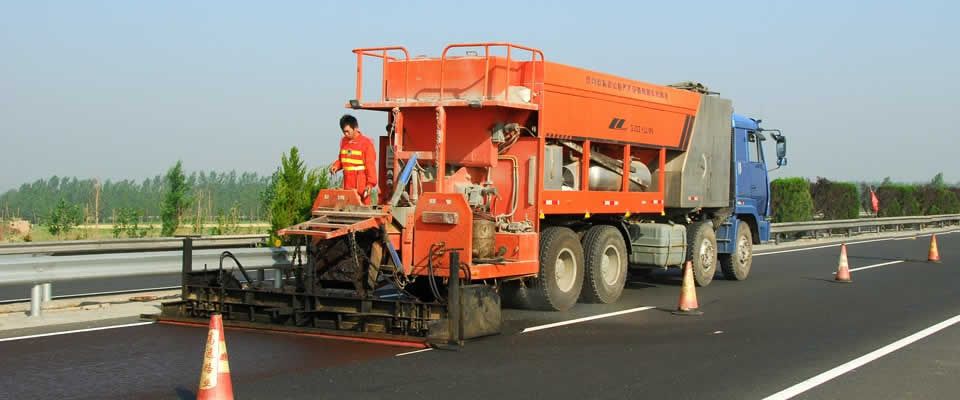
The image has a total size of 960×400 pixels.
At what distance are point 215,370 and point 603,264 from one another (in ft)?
27.7

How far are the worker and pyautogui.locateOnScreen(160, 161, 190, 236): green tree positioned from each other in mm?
22307

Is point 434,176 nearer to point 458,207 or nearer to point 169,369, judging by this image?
point 458,207

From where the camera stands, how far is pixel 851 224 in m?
37.4

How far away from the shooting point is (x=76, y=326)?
35.3 feet

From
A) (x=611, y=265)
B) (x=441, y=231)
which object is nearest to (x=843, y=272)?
(x=611, y=265)

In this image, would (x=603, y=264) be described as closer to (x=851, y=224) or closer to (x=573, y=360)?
(x=573, y=360)

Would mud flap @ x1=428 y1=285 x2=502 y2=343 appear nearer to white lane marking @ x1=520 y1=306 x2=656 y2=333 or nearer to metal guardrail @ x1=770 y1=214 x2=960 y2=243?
white lane marking @ x1=520 y1=306 x2=656 y2=333

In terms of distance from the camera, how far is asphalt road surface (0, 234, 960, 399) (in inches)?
306

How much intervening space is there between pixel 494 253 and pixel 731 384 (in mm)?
4107

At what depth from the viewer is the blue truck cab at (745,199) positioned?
18.2 meters

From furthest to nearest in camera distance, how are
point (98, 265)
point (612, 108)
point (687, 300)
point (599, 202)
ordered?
A: point (612, 108), point (599, 202), point (687, 300), point (98, 265)

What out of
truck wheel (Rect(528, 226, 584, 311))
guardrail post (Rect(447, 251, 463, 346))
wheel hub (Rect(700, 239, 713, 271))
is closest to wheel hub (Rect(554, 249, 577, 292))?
truck wheel (Rect(528, 226, 584, 311))

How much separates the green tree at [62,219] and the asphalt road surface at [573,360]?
81.4 ft

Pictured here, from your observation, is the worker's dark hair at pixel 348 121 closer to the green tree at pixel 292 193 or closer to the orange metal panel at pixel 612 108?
the orange metal panel at pixel 612 108
